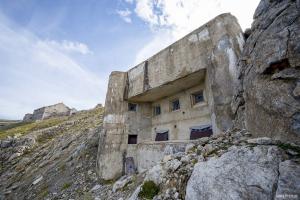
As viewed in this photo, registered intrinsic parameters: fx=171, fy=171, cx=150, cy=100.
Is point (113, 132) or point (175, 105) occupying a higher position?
point (175, 105)

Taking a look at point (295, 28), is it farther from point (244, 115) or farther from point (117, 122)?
point (117, 122)

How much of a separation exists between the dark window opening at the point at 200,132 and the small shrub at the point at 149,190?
6836 millimetres

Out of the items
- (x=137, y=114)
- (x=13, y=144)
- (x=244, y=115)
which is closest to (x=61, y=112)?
(x=13, y=144)

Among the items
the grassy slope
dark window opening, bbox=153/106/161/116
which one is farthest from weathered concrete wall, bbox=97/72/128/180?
the grassy slope

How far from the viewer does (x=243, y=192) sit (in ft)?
9.20

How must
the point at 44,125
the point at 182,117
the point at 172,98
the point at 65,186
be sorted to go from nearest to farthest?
the point at 65,186 < the point at 182,117 < the point at 172,98 < the point at 44,125

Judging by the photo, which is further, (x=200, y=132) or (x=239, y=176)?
(x=200, y=132)

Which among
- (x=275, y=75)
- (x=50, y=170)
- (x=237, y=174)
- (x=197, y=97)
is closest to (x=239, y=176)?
(x=237, y=174)

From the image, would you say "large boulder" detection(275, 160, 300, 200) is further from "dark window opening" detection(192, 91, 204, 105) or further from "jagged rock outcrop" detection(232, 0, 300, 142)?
"dark window opening" detection(192, 91, 204, 105)

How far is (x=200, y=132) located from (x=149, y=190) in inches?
289

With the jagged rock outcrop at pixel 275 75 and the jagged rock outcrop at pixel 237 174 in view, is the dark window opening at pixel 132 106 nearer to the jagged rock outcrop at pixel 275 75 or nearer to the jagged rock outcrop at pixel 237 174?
the jagged rock outcrop at pixel 275 75

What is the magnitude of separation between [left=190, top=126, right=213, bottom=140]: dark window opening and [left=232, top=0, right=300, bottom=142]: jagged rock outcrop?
499 cm

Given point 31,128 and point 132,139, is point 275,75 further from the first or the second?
point 31,128

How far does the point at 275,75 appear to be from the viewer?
4.21 m
